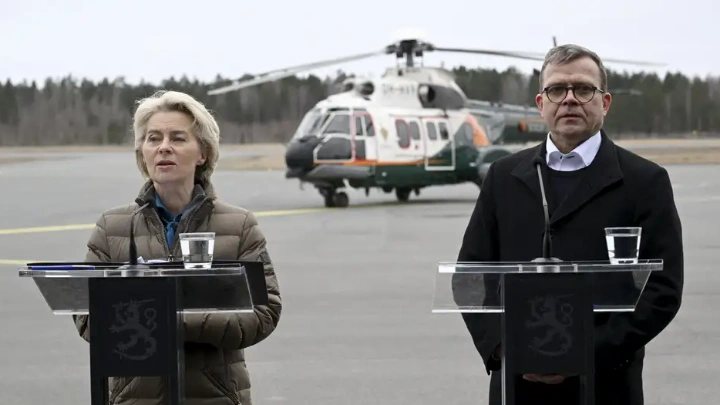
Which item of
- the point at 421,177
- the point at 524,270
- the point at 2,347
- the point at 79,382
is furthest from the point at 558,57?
the point at 421,177

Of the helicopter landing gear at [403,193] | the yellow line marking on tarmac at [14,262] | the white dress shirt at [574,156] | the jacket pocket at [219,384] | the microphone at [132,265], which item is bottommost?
the helicopter landing gear at [403,193]

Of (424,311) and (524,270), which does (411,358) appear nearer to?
(424,311)

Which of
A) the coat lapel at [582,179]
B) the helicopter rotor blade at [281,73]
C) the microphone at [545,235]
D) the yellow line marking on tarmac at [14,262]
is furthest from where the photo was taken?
the helicopter rotor blade at [281,73]

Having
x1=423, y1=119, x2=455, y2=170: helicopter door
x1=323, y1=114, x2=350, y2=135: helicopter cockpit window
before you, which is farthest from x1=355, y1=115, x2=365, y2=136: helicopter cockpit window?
x1=423, y1=119, x2=455, y2=170: helicopter door

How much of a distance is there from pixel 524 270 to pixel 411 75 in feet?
80.3

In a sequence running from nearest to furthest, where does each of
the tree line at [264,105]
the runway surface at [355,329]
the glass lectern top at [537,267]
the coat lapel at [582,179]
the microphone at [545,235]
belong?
the glass lectern top at [537,267] < the microphone at [545,235] < the coat lapel at [582,179] < the runway surface at [355,329] < the tree line at [264,105]

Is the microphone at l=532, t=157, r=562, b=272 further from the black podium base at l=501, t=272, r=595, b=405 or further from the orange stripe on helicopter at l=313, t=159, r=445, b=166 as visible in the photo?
the orange stripe on helicopter at l=313, t=159, r=445, b=166

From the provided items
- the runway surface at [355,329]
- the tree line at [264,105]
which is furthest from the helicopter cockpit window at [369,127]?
the tree line at [264,105]

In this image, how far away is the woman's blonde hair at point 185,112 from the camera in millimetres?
4457

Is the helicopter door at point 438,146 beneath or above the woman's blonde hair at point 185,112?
beneath

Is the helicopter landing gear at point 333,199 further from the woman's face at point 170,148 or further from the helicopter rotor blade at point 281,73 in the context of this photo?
the woman's face at point 170,148

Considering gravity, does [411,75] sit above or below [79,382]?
above

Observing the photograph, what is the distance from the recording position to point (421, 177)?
91.0 ft

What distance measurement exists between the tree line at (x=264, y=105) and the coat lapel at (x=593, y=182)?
222 ft
